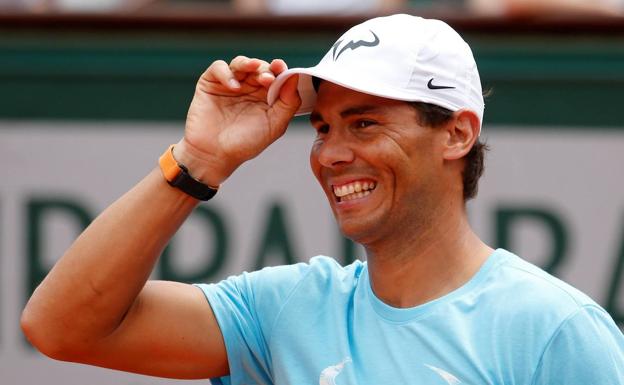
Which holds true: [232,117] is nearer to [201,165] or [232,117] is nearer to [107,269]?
[201,165]

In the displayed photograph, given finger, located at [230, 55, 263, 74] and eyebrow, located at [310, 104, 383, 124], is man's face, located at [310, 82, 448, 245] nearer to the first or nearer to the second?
eyebrow, located at [310, 104, 383, 124]

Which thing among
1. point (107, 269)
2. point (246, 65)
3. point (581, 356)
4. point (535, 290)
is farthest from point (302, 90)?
point (581, 356)

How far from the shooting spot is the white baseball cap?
292cm

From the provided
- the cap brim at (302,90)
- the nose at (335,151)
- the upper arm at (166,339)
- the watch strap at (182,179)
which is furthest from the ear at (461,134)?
the upper arm at (166,339)

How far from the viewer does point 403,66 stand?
2947 mm

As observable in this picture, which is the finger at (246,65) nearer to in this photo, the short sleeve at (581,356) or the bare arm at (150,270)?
the bare arm at (150,270)

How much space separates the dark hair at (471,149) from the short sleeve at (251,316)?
17.4 inches

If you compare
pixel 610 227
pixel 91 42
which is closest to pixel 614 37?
pixel 610 227

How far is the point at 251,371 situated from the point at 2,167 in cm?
249

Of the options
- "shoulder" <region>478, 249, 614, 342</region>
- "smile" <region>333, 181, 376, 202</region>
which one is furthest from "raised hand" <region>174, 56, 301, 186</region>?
"shoulder" <region>478, 249, 614, 342</region>

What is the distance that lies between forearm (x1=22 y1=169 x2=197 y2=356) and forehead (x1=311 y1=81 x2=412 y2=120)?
1.27 feet

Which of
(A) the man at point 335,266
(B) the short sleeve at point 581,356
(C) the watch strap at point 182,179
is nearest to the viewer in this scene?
(B) the short sleeve at point 581,356

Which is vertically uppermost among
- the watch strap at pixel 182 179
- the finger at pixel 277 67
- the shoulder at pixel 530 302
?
the finger at pixel 277 67

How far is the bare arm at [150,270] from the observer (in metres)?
2.98
